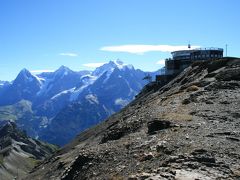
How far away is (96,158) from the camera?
122ft

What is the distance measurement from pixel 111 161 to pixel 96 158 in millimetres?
3116

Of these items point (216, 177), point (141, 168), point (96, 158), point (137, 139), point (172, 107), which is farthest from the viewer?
point (172, 107)

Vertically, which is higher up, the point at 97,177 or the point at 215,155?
the point at 215,155

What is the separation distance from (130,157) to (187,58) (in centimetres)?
11501

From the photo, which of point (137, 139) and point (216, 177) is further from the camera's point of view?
point (137, 139)

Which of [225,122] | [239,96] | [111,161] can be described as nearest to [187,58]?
[239,96]

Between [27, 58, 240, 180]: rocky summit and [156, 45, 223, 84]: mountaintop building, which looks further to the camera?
[156, 45, 223, 84]: mountaintop building

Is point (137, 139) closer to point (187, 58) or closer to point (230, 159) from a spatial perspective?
point (230, 159)

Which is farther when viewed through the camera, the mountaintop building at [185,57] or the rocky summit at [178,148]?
the mountaintop building at [185,57]

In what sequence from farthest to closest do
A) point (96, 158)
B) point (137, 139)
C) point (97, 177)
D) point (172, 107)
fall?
point (172, 107) < point (137, 139) < point (96, 158) < point (97, 177)

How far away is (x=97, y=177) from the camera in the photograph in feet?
104

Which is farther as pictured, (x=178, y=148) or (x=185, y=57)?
(x=185, y=57)

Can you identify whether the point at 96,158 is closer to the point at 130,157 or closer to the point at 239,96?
the point at 130,157

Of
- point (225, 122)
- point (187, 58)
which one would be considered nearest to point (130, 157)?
point (225, 122)
